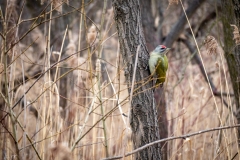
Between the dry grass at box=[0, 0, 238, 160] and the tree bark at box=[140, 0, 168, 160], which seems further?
the tree bark at box=[140, 0, 168, 160]

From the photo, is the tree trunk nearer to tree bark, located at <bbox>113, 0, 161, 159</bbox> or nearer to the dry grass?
the dry grass

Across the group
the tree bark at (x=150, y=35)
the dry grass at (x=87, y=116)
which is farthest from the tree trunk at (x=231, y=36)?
the tree bark at (x=150, y=35)

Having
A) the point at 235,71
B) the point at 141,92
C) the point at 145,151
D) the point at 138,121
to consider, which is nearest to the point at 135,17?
the point at 141,92

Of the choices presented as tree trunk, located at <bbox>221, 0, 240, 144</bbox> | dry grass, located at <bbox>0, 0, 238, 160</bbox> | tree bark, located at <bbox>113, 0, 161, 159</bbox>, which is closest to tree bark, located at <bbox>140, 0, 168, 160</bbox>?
dry grass, located at <bbox>0, 0, 238, 160</bbox>

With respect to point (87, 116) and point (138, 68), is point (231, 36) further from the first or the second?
point (87, 116)

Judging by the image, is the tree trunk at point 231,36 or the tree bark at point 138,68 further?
the tree trunk at point 231,36

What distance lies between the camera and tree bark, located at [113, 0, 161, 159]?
71.4 inches

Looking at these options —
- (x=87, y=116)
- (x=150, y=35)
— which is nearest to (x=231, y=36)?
(x=150, y=35)

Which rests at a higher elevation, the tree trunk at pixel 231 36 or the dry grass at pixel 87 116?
the tree trunk at pixel 231 36

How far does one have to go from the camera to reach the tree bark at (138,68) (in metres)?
1.81

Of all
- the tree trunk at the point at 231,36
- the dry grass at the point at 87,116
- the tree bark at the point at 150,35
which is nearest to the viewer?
the dry grass at the point at 87,116

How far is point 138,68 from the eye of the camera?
1874mm

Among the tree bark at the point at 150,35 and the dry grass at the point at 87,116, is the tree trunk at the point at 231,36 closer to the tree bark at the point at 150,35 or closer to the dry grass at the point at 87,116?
the dry grass at the point at 87,116

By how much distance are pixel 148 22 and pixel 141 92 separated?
1.79 meters
